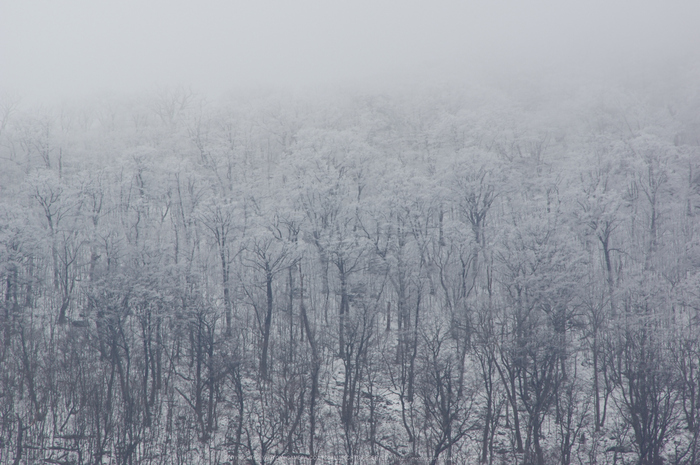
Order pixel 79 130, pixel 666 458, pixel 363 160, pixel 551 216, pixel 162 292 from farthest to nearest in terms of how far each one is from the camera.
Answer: pixel 79 130, pixel 363 160, pixel 551 216, pixel 162 292, pixel 666 458

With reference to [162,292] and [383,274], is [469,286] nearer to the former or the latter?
[383,274]

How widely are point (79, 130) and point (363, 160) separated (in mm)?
34427

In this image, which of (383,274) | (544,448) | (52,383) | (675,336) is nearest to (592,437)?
(544,448)

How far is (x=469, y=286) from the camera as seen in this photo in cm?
3591

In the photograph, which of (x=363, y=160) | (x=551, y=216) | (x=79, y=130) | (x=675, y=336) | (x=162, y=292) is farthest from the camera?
(x=79, y=130)

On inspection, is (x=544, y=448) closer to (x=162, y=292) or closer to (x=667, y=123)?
(x=162, y=292)

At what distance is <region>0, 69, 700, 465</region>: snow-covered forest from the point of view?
25.6m

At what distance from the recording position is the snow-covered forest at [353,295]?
2559 centimetres

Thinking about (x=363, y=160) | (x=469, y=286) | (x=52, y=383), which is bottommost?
(x=52, y=383)

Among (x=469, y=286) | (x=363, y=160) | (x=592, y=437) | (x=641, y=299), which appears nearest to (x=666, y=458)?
(x=592, y=437)

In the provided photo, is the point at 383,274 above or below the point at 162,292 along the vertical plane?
above

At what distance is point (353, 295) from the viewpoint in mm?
33375

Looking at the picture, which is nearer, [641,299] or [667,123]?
[641,299]

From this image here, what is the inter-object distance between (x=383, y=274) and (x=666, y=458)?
1824cm
